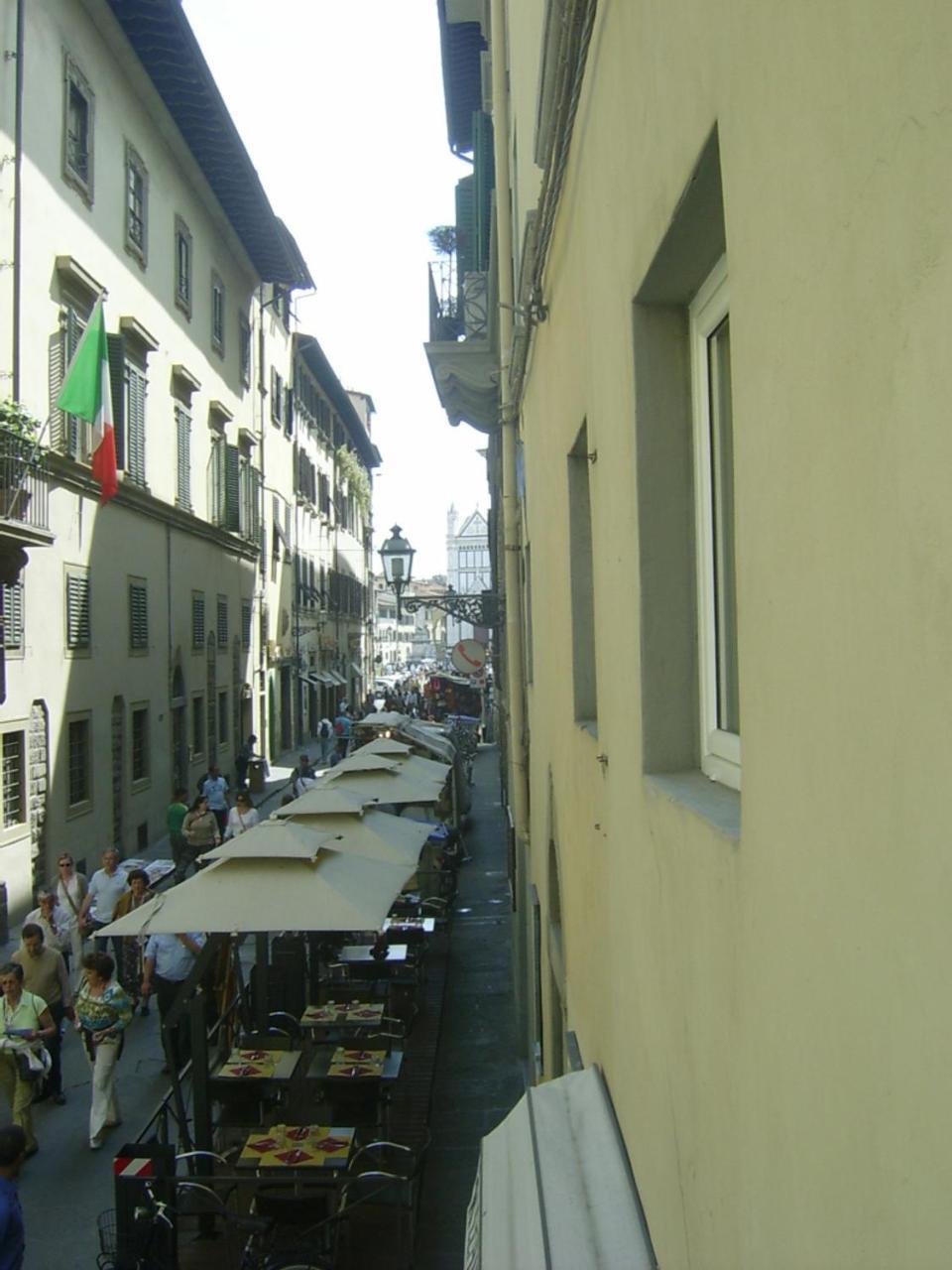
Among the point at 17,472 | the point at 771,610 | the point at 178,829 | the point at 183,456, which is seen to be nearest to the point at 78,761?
the point at 178,829

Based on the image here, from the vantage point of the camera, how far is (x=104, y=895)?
38.9 feet

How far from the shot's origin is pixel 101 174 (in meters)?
20.0

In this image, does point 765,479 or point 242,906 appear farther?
point 242,906

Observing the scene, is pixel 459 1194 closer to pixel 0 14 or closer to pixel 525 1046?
pixel 525 1046

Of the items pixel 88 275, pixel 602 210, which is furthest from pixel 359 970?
pixel 88 275

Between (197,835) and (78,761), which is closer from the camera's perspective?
(197,835)

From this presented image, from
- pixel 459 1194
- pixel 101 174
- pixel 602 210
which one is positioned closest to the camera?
pixel 602 210

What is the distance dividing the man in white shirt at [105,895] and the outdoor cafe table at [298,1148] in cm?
488

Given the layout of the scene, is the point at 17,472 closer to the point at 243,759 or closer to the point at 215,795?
the point at 215,795

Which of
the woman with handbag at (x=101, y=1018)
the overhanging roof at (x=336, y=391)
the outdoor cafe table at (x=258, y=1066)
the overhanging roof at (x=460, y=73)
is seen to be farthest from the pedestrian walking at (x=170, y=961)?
the overhanging roof at (x=336, y=391)

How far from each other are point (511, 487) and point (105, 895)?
5.51 meters

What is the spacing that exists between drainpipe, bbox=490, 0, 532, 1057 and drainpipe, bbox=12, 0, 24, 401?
7748mm

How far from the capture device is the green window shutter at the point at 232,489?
29.2m

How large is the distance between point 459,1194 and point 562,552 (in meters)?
4.74
